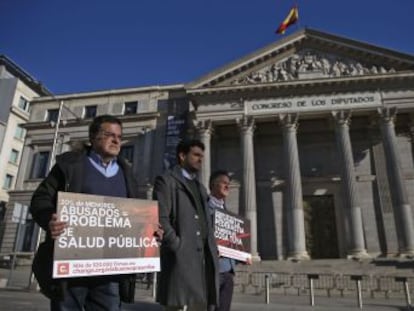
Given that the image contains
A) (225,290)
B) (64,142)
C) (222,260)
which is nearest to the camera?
(225,290)

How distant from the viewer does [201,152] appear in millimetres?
4266

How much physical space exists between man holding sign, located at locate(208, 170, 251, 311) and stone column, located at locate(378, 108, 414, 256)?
19.0 m

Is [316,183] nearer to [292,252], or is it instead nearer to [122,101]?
[292,252]

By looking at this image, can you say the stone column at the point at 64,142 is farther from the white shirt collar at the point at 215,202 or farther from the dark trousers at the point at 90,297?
the dark trousers at the point at 90,297

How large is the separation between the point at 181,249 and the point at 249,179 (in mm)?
20756

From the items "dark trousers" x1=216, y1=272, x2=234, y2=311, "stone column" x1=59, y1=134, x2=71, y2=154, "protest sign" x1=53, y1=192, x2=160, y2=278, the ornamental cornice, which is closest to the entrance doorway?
the ornamental cornice

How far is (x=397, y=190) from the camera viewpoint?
2192 centimetres

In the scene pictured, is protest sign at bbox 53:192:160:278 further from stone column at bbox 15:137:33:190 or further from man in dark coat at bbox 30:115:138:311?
stone column at bbox 15:137:33:190

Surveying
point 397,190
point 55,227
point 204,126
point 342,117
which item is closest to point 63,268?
point 55,227

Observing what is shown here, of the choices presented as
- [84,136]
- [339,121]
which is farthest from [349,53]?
[84,136]

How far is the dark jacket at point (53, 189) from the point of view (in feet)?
9.37

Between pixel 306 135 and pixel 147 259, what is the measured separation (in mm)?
26521

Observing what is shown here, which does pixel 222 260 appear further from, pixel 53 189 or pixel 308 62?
pixel 308 62

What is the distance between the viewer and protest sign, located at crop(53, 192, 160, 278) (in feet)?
9.21
